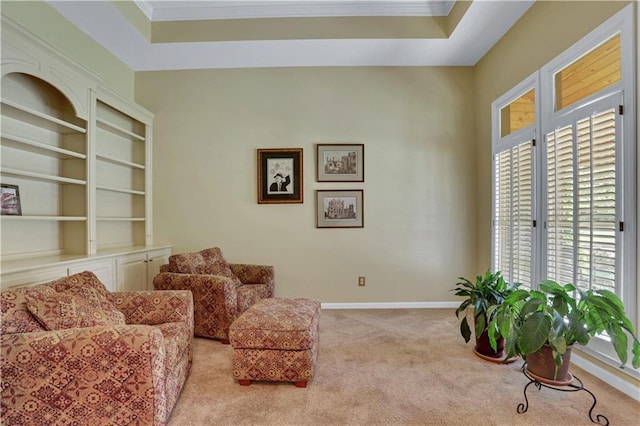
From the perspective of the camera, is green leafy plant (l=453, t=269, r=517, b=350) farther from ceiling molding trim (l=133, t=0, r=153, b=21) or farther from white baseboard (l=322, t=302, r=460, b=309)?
ceiling molding trim (l=133, t=0, r=153, b=21)

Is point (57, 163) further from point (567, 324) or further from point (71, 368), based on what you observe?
point (567, 324)

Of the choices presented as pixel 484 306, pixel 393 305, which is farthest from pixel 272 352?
pixel 393 305

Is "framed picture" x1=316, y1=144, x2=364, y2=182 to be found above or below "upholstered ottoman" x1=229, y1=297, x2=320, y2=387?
above

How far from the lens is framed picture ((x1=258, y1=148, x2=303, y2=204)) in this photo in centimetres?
367

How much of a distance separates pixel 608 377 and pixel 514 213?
1.46m

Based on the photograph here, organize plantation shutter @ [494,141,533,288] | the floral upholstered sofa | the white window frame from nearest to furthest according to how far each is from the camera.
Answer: the floral upholstered sofa
the white window frame
plantation shutter @ [494,141,533,288]

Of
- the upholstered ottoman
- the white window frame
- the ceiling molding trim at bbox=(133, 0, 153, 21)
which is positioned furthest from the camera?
the ceiling molding trim at bbox=(133, 0, 153, 21)

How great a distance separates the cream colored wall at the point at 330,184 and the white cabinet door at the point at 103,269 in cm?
100

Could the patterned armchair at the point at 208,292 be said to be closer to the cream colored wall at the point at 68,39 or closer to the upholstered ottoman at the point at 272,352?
the upholstered ottoman at the point at 272,352

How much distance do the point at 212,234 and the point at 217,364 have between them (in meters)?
1.81

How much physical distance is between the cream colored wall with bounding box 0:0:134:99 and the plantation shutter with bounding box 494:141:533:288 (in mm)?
4150

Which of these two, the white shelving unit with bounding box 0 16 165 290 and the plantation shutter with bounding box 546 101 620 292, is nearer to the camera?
the plantation shutter with bounding box 546 101 620 292

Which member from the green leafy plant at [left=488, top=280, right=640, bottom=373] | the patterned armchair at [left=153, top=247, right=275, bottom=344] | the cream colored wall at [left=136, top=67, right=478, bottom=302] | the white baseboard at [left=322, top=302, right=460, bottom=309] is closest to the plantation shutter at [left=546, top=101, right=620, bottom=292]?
the green leafy plant at [left=488, top=280, right=640, bottom=373]

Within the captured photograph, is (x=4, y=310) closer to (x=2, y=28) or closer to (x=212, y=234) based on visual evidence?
(x=2, y=28)
